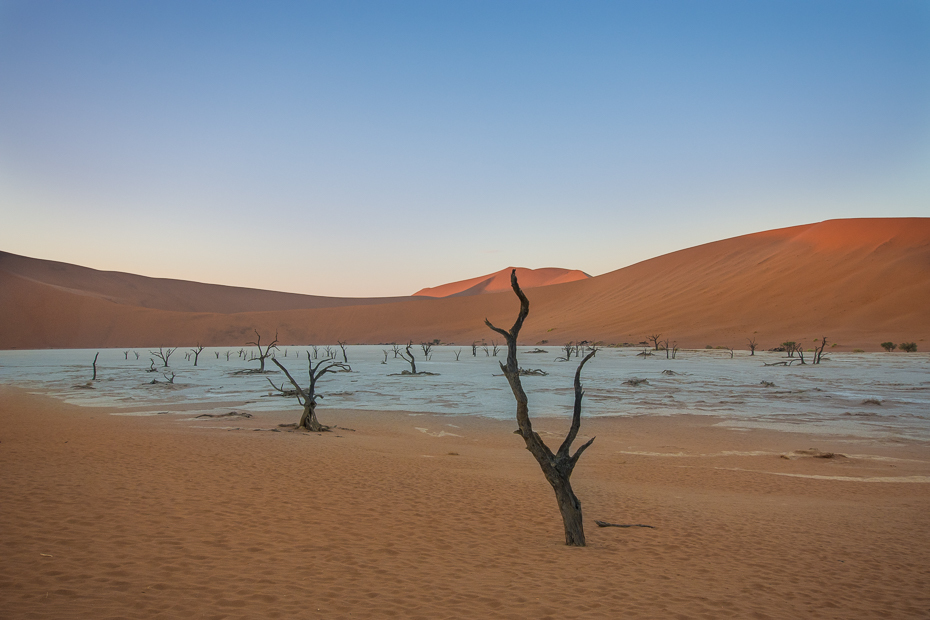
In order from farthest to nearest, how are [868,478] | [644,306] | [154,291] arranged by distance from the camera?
[154,291] → [644,306] → [868,478]

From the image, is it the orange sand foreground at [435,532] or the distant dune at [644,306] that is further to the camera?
the distant dune at [644,306]

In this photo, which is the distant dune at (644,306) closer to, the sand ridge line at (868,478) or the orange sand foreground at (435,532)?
the sand ridge line at (868,478)

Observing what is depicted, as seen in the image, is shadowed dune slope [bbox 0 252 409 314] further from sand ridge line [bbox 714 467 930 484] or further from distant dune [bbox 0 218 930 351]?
sand ridge line [bbox 714 467 930 484]

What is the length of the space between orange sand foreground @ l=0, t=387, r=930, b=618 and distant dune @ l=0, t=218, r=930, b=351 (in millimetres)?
41801

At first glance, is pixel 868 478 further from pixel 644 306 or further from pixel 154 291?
pixel 154 291

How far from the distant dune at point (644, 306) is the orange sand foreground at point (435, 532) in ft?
137

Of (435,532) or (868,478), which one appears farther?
(868,478)

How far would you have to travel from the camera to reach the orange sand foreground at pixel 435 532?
432 centimetres

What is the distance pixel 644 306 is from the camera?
7169 centimetres

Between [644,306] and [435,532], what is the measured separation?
69.4m

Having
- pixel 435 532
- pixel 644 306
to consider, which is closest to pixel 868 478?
pixel 435 532

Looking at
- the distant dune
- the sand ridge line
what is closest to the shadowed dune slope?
the distant dune

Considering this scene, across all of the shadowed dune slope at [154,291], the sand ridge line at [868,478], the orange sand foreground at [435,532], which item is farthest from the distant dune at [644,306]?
the orange sand foreground at [435,532]

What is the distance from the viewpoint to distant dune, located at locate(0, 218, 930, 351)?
50.2 metres
